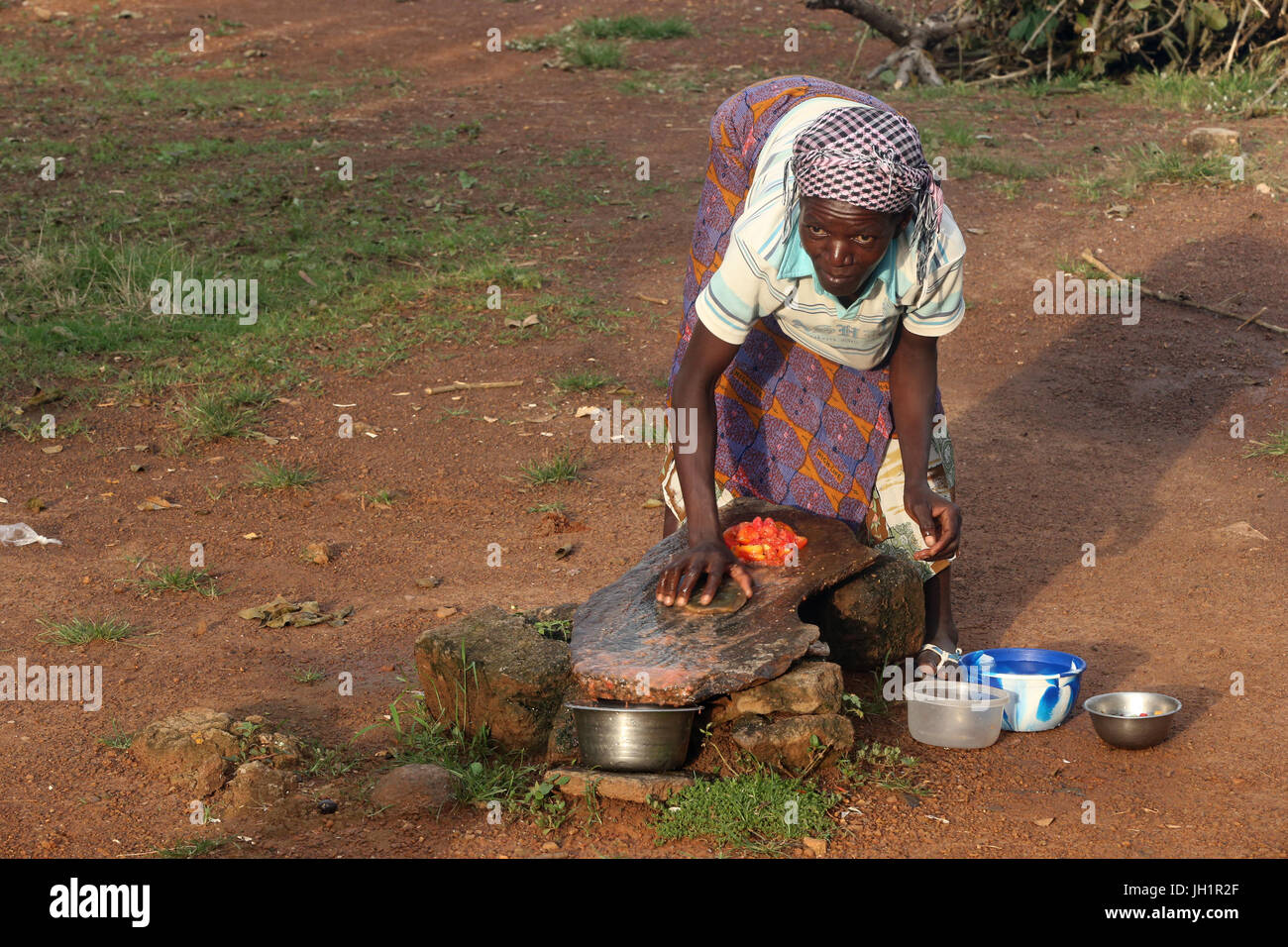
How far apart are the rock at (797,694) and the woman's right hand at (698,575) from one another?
9.7 inches

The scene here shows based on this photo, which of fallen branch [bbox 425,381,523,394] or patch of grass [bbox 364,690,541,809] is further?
fallen branch [bbox 425,381,523,394]

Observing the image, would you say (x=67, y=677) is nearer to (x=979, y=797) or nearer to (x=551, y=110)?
(x=979, y=797)

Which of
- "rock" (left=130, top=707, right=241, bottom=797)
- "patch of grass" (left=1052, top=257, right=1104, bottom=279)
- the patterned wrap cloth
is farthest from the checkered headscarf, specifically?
"patch of grass" (left=1052, top=257, right=1104, bottom=279)

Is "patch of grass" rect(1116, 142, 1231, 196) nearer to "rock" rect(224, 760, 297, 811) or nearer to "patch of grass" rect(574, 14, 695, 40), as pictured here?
"patch of grass" rect(574, 14, 695, 40)

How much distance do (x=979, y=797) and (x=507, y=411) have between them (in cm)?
338

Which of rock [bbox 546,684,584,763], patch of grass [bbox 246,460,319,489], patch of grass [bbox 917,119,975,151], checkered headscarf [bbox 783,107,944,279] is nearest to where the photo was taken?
checkered headscarf [bbox 783,107,944,279]

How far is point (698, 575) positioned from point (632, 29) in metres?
10.4

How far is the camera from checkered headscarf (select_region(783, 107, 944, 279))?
2.89 meters

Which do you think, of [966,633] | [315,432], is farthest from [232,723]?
[315,432]

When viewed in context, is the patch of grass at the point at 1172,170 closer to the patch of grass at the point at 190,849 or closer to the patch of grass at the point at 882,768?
the patch of grass at the point at 882,768

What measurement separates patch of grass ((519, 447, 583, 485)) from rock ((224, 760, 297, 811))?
2.29 meters

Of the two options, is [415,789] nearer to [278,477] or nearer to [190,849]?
[190,849]

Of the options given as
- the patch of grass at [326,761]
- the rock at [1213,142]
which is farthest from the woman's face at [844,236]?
the rock at [1213,142]

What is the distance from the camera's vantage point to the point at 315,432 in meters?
5.81
